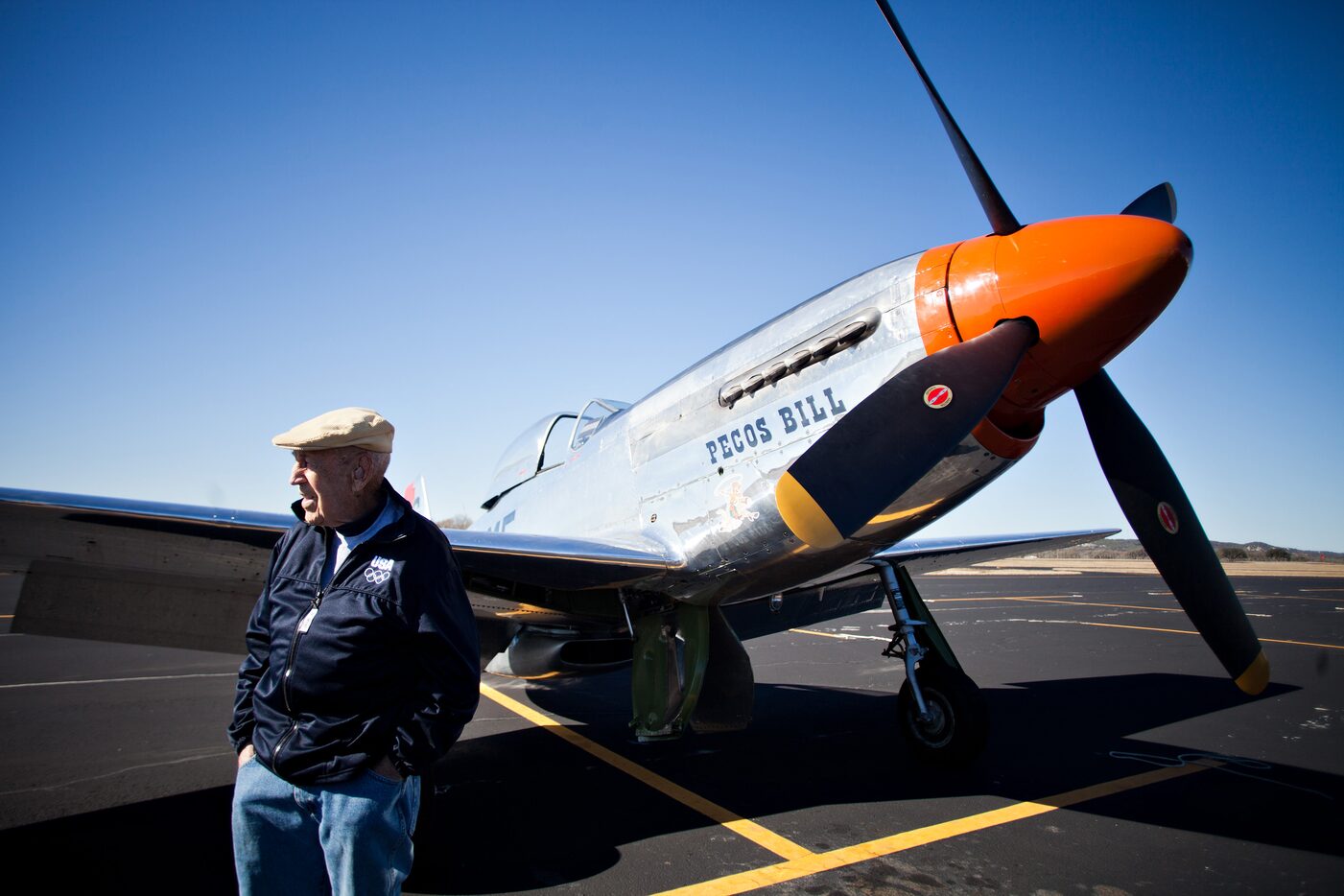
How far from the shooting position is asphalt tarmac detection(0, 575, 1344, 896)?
2.88 m

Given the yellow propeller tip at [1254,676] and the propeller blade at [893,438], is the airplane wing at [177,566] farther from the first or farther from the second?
the yellow propeller tip at [1254,676]

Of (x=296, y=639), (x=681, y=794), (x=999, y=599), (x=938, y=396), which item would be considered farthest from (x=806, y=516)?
(x=999, y=599)

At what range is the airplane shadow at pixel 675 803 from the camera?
302cm

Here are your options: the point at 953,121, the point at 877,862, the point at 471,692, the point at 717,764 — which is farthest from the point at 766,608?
the point at 471,692

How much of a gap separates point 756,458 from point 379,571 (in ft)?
7.93

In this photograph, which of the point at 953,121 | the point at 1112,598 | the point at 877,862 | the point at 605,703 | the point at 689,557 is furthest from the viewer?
the point at 1112,598

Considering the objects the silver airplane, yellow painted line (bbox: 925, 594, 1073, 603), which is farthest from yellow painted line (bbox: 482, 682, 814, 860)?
yellow painted line (bbox: 925, 594, 1073, 603)

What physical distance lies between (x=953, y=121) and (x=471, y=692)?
11.4ft

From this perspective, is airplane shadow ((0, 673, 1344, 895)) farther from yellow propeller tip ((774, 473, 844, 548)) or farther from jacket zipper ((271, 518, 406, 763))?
jacket zipper ((271, 518, 406, 763))

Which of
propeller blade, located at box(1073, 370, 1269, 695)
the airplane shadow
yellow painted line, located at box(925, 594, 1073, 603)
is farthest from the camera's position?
yellow painted line, located at box(925, 594, 1073, 603)

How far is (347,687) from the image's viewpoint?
1.51 m

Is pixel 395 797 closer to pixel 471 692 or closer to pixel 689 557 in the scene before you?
pixel 471 692

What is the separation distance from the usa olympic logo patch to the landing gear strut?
12.1ft

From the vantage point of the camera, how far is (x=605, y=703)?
6676mm
